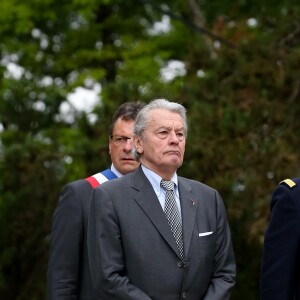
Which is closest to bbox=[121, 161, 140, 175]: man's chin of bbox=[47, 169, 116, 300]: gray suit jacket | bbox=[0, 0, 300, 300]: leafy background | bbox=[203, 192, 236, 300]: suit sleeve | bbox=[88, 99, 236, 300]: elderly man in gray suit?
bbox=[47, 169, 116, 300]: gray suit jacket

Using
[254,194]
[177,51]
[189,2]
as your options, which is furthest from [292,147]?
[177,51]

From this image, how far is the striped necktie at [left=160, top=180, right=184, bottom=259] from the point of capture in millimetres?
4867

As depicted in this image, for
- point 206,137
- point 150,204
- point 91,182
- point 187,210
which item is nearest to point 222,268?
point 187,210

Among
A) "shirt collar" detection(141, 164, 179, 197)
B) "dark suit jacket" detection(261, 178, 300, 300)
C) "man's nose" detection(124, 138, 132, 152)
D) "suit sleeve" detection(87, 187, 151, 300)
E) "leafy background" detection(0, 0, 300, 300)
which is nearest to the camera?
"dark suit jacket" detection(261, 178, 300, 300)

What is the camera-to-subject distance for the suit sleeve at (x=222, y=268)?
4867 millimetres

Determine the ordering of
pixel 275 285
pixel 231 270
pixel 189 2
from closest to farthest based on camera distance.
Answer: pixel 275 285 < pixel 231 270 < pixel 189 2

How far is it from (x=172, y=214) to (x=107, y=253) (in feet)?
1.33

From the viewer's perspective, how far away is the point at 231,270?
5.00 m

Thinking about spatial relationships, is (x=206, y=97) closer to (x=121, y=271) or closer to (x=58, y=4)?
(x=121, y=271)

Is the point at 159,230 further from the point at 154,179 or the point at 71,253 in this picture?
the point at 71,253

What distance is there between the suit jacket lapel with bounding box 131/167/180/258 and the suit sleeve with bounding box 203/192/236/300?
10.5 inches

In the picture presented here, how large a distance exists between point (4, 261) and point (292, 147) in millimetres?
3631

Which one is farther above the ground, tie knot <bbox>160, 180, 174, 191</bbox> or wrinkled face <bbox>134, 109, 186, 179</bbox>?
wrinkled face <bbox>134, 109, 186, 179</bbox>

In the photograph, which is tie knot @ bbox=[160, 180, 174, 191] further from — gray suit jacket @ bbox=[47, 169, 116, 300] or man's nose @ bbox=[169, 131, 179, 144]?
gray suit jacket @ bbox=[47, 169, 116, 300]
